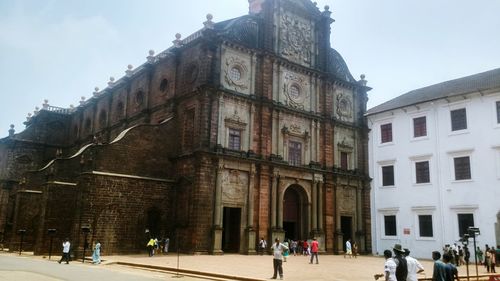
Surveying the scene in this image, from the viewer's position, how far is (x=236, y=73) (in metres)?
29.4

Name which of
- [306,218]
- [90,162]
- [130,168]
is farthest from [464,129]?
[90,162]

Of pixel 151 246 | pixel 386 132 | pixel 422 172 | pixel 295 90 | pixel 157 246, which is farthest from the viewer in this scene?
pixel 386 132

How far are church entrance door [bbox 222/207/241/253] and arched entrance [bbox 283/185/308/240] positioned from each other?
3972mm

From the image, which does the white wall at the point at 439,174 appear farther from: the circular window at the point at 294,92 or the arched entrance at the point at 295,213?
the circular window at the point at 294,92

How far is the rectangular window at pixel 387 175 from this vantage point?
33.4 meters

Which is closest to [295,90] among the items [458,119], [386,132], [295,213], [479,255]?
[386,132]

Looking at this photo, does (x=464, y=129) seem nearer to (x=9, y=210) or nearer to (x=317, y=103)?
(x=317, y=103)

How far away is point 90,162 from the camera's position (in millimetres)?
25422

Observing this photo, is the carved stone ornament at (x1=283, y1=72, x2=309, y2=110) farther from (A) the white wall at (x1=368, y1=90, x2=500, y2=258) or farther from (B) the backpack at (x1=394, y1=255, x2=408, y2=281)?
(B) the backpack at (x1=394, y1=255, x2=408, y2=281)

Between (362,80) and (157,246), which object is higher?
(362,80)

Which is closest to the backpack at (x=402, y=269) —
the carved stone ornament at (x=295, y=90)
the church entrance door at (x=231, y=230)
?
the church entrance door at (x=231, y=230)

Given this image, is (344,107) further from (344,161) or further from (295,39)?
(295,39)

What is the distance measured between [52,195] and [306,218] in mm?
16029

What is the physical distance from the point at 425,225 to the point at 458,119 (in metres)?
7.36
